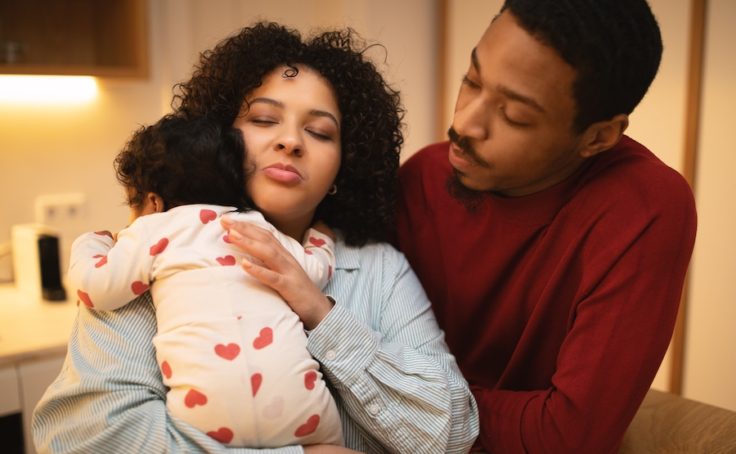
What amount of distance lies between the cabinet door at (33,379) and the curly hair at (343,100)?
896 millimetres

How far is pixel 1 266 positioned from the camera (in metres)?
2.37

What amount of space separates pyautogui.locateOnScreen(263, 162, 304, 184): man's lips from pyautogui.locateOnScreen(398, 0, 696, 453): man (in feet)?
1.10

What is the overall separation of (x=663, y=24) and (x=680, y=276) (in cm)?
150

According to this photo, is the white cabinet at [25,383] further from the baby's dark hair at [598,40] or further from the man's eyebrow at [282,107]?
the baby's dark hair at [598,40]

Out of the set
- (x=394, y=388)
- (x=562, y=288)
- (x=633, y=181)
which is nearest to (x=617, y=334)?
(x=562, y=288)

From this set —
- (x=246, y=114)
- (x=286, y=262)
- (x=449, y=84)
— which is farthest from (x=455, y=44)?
(x=286, y=262)

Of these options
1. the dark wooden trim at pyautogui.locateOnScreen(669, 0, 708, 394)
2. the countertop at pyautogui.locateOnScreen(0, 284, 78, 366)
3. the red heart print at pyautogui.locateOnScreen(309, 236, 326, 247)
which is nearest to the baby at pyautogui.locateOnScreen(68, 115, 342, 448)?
the red heart print at pyautogui.locateOnScreen(309, 236, 326, 247)

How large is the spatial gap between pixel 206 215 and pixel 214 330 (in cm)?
22

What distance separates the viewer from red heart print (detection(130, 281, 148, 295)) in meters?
1.06

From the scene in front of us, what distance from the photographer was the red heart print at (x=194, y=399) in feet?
3.17

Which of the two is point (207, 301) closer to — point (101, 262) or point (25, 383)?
point (101, 262)

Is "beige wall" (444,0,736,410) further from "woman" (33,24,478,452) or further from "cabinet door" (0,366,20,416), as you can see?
"cabinet door" (0,366,20,416)

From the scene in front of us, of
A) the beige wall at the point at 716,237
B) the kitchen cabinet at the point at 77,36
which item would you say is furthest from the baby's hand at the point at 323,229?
the beige wall at the point at 716,237

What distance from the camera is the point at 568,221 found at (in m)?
1.29
